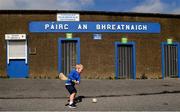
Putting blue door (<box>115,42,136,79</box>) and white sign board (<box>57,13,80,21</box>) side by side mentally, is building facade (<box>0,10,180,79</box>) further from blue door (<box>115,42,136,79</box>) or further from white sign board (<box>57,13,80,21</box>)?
white sign board (<box>57,13,80,21</box>)

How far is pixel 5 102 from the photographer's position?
12.3 metres

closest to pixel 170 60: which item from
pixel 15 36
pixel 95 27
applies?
pixel 95 27

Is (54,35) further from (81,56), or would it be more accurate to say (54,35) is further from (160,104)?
(160,104)

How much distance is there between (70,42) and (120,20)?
324cm

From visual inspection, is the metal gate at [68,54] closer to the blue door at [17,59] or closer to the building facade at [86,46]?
the building facade at [86,46]

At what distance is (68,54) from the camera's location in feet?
70.5

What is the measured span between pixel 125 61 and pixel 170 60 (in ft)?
9.71

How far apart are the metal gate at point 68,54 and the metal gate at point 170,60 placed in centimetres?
557

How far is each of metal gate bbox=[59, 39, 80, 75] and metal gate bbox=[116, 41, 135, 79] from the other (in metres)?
2.53

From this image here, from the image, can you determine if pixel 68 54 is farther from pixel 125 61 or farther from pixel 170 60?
pixel 170 60

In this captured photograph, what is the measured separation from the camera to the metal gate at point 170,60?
74.4 ft

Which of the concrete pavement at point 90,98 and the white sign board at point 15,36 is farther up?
the white sign board at point 15,36

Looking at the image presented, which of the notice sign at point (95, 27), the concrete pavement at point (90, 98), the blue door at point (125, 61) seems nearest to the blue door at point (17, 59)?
the notice sign at point (95, 27)

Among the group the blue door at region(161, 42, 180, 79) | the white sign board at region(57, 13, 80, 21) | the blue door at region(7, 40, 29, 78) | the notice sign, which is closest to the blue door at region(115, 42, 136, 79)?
the notice sign
